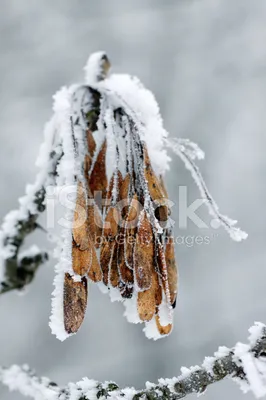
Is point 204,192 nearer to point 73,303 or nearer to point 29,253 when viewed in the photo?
point 73,303

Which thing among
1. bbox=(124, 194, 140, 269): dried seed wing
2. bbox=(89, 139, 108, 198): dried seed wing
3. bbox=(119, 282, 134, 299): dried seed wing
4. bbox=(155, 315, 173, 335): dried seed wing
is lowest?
bbox=(155, 315, 173, 335): dried seed wing

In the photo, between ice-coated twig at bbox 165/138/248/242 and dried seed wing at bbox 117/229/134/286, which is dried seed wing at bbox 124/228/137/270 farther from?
ice-coated twig at bbox 165/138/248/242

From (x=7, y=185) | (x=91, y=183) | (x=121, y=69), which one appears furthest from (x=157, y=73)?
(x=91, y=183)

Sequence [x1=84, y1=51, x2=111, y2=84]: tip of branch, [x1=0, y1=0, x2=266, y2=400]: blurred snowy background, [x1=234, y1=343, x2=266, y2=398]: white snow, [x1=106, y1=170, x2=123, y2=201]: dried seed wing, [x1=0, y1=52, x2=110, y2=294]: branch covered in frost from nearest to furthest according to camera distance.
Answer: [x1=234, y1=343, x2=266, y2=398]: white snow → [x1=106, y1=170, x2=123, y2=201]: dried seed wing → [x1=0, y1=52, x2=110, y2=294]: branch covered in frost → [x1=84, y1=51, x2=111, y2=84]: tip of branch → [x1=0, y1=0, x2=266, y2=400]: blurred snowy background

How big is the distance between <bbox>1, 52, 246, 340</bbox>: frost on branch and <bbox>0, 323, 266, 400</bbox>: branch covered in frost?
202 mm

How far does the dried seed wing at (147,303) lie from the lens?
5.15 ft

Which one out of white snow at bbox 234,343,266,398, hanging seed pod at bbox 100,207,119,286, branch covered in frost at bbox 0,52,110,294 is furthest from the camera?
branch covered in frost at bbox 0,52,110,294

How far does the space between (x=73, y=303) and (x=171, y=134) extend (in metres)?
5.40

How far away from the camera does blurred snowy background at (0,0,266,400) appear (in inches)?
234

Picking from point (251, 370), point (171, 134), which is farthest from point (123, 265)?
point (171, 134)

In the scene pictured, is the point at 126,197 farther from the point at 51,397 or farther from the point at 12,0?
the point at 12,0

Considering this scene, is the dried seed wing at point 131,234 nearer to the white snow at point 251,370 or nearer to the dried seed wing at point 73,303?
the dried seed wing at point 73,303

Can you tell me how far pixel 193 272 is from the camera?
630cm

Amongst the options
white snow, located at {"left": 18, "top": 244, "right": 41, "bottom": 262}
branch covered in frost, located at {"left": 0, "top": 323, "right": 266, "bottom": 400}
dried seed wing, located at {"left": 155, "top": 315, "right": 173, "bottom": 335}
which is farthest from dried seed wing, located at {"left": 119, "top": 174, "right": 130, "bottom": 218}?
white snow, located at {"left": 18, "top": 244, "right": 41, "bottom": 262}
